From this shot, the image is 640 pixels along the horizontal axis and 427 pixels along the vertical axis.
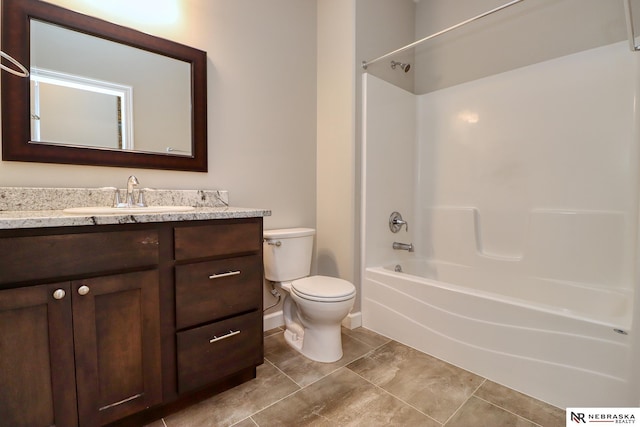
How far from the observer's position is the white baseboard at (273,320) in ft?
6.87

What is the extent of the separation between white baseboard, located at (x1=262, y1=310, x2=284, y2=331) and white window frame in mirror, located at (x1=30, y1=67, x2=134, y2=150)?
1.39 m

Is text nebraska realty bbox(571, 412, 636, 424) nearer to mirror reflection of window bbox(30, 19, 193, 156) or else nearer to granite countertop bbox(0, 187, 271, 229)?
granite countertop bbox(0, 187, 271, 229)

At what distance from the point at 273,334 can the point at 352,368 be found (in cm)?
67

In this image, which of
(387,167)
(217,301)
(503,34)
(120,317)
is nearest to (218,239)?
(217,301)

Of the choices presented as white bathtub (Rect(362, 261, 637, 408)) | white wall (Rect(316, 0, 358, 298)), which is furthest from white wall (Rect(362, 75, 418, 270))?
white bathtub (Rect(362, 261, 637, 408))

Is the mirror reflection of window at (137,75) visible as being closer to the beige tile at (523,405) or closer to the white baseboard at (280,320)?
the white baseboard at (280,320)

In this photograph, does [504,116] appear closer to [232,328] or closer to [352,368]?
[352,368]

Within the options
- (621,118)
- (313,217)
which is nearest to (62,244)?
(313,217)

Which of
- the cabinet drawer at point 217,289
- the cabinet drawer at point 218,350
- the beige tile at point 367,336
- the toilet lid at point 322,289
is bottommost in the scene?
the beige tile at point 367,336

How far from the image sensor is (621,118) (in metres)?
1.70

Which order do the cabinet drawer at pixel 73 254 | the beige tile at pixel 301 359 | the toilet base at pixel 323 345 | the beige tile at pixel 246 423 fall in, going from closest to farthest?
the cabinet drawer at pixel 73 254 < the beige tile at pixel 246 423 < the beige tile at pixel 301 359 < the toilet base at pixel 323 345

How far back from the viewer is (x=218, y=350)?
4.35ft

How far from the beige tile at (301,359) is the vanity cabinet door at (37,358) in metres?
0.93

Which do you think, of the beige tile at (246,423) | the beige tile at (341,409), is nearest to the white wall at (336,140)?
the beige tile at (341,409)
